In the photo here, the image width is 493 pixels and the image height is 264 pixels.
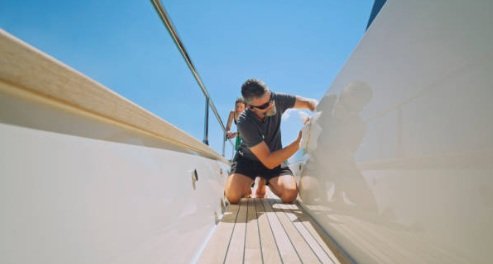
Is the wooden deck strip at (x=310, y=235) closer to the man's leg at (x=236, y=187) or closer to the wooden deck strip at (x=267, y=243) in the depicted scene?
the wooden deck strip at (x=267, y=243)

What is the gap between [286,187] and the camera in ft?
6.68

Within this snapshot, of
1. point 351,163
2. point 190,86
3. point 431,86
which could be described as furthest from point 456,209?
point 190,86

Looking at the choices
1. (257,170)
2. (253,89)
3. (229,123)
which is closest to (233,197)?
(257,170)

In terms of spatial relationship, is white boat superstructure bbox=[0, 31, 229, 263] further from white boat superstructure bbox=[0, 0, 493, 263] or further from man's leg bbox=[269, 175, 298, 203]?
man's leg bbox=[269, 175, 298, 203]

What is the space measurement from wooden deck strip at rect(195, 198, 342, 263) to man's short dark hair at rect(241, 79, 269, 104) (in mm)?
815

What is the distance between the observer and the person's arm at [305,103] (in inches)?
86.2

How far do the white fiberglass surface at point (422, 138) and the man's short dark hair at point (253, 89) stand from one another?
1.01 m

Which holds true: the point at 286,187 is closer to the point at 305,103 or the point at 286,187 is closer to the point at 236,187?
the point at 236,187

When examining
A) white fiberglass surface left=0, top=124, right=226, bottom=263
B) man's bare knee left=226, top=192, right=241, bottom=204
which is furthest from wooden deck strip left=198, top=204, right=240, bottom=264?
man's bare knee left=226, top=192, right=241, bottom=204

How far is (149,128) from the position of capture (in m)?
0.54

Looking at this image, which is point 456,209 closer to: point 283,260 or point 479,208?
point 479,208

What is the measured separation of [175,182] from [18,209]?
0.49 meters

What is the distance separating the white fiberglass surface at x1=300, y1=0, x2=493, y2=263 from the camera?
0.34 metres

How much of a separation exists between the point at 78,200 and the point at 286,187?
1.83 m
